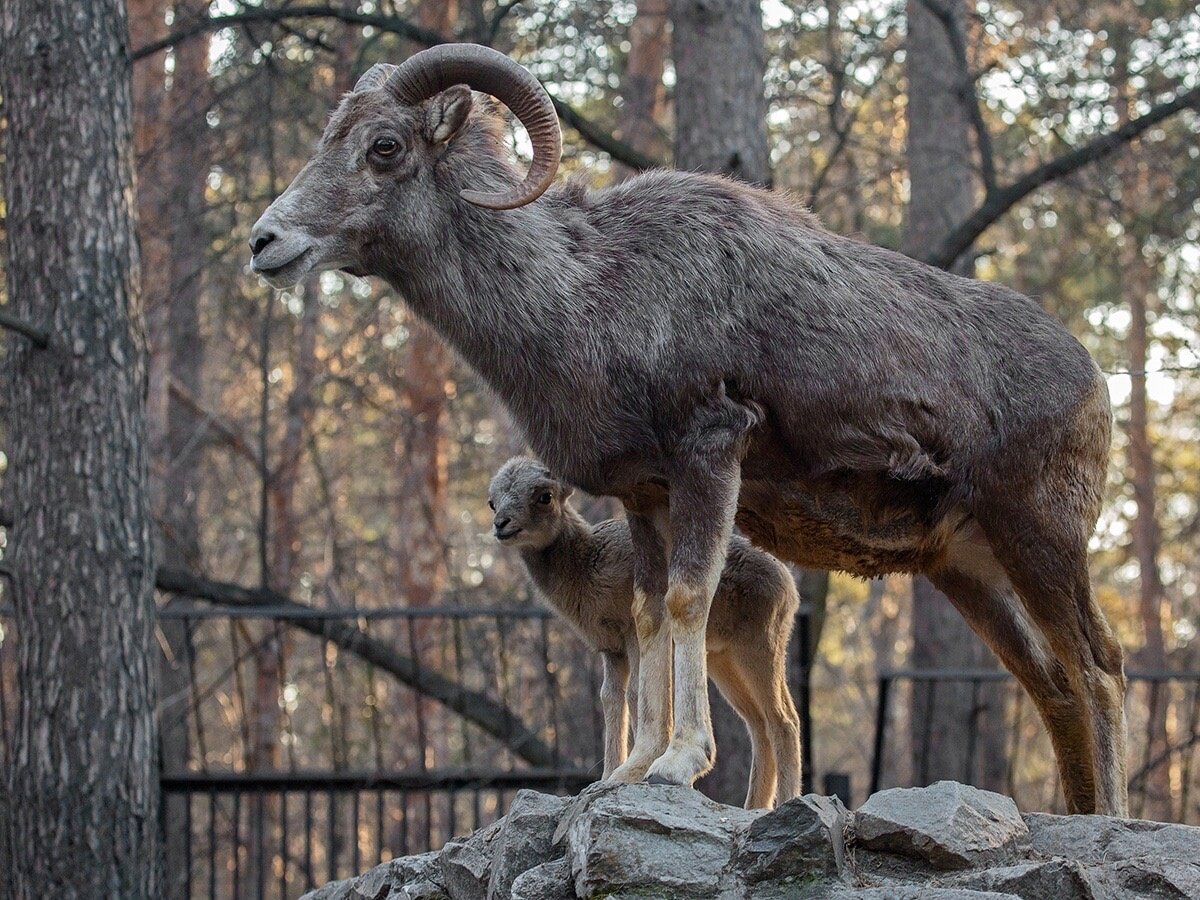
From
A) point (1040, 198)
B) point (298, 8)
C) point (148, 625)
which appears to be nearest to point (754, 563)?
point (148, 625)

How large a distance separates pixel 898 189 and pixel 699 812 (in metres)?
15.3

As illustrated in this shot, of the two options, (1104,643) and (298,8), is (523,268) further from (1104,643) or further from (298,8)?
(298,8)

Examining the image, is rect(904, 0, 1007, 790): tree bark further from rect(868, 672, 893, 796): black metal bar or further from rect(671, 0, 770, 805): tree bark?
rect(671, 0, 770, 805): tree bark

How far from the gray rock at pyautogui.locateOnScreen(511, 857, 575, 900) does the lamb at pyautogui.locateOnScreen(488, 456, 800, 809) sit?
74 centimetres

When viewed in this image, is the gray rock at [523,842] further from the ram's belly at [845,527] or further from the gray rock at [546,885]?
the ram's belly at [845,527]

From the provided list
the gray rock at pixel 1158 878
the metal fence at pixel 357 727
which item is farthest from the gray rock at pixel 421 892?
the metal fence at pixel 357 727

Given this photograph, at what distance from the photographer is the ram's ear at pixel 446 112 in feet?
17.9

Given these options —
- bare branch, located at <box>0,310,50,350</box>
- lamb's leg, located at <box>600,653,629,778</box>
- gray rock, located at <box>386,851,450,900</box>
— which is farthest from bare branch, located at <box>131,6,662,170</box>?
gray rock, located at <box>386,851,450,900</box>

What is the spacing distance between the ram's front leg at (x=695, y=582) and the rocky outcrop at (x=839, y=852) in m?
0.20

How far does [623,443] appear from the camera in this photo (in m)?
5.29

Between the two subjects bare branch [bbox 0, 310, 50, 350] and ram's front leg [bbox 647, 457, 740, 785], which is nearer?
ram's front leg [bbox 647, 457, 740, 785]

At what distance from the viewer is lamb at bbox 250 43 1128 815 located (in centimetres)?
528

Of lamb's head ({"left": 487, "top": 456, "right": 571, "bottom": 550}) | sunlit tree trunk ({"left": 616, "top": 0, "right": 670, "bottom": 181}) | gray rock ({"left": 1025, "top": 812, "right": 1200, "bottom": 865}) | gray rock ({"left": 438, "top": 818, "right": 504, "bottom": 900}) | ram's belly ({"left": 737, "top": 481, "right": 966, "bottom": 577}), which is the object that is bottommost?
gray rock ({"left": 438, "top": 818, "right": 504, "bottom": 900})

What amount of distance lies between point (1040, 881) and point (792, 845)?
2.44 feet
